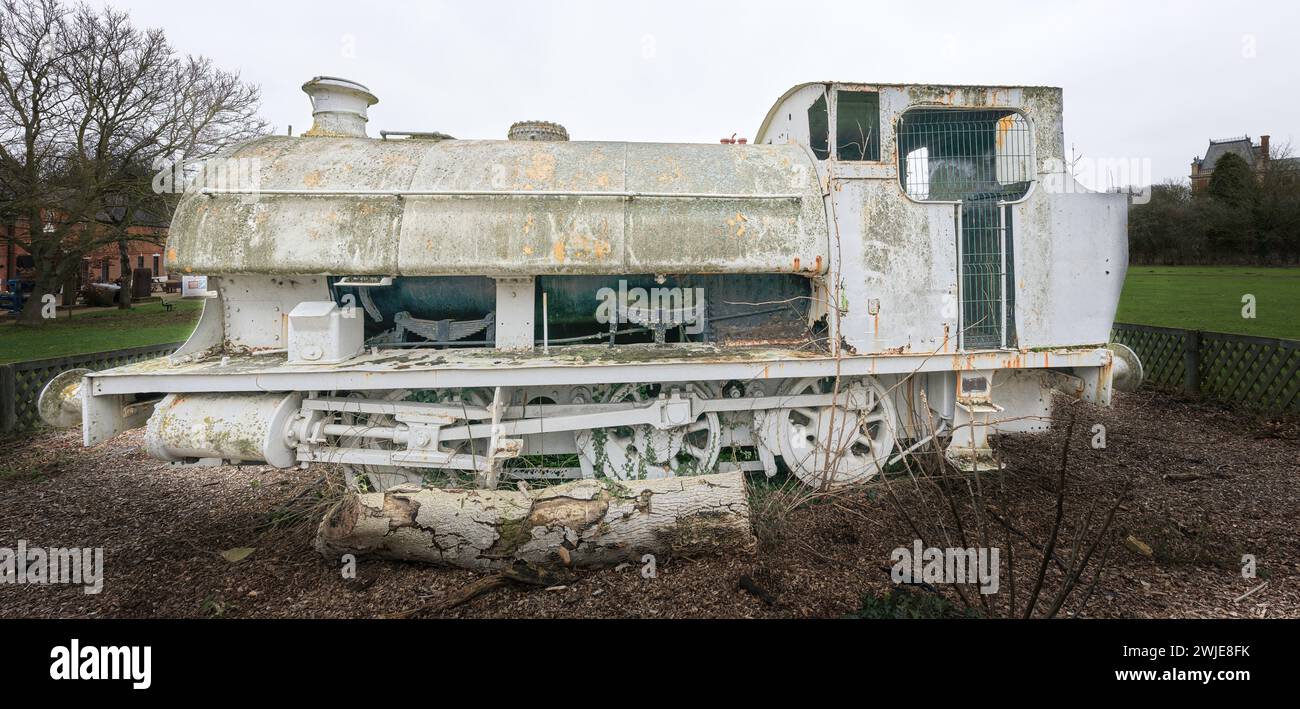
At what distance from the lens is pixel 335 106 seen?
556 cm

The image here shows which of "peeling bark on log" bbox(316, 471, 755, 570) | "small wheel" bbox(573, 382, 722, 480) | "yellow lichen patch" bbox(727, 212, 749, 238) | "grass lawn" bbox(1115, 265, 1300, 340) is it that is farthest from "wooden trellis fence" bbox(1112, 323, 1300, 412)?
"peeling bark on log" bbox(316, 471, 755, 570)

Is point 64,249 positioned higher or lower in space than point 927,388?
higher

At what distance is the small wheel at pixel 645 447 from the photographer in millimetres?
4926

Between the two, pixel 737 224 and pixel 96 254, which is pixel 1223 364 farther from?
pixel 96 254

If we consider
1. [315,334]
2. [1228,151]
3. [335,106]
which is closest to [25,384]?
[335,106]

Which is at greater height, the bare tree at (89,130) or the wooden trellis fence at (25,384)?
the bare tree at (89,130)

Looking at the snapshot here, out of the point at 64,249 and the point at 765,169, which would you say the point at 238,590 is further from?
the point at 64,249

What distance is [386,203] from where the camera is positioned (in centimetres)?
462

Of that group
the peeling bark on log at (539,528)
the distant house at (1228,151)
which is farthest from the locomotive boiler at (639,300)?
the distant house at (1228,151)

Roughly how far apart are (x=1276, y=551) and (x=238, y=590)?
6.89 meters

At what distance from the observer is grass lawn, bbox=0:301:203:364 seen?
12.3 metres

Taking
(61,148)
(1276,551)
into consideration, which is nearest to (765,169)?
(1276,551)

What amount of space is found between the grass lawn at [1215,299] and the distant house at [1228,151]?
1249cm

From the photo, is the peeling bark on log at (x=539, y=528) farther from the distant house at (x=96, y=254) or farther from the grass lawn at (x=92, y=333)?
the grass lawn at (x=92, y=333)
